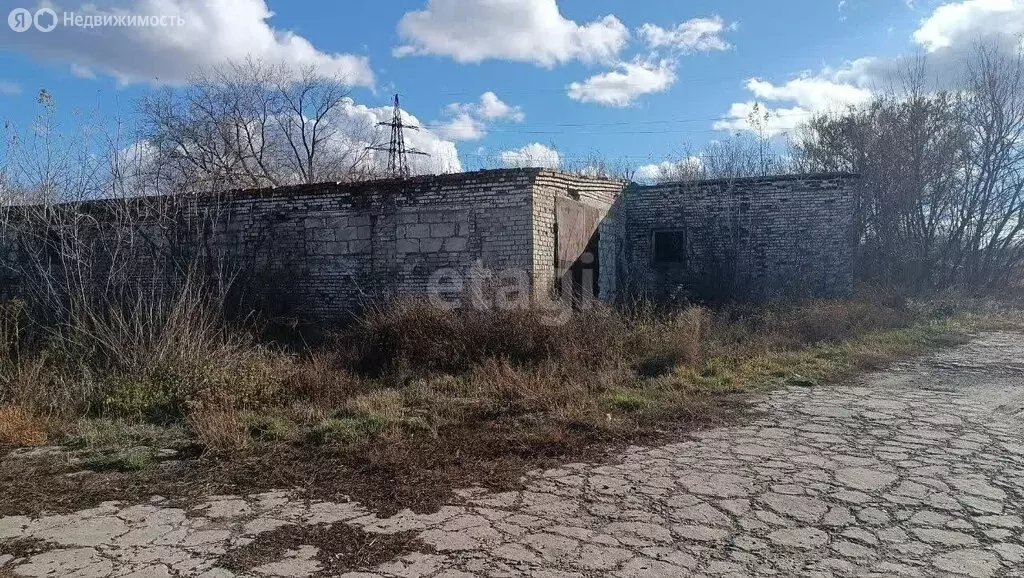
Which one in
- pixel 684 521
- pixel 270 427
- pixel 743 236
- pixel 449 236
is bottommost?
pixel 684 521

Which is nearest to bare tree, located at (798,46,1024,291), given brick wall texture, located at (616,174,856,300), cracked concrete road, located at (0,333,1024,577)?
brick wall texture, located at (616,174,856,300)

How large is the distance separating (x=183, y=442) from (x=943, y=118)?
20.6 metres

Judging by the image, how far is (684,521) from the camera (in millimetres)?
3297

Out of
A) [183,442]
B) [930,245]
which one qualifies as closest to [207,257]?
[183,442]

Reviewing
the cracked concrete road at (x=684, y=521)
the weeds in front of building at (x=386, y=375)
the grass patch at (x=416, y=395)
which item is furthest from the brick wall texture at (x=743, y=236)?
the cracked concrete road at (x=684, y=521)

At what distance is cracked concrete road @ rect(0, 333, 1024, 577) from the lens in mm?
2840

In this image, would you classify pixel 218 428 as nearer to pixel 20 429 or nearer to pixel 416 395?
pixel 20 429

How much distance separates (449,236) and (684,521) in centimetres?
701

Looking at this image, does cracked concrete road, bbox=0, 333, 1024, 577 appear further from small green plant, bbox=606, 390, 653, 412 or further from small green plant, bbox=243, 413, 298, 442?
small green plant, bbox=243, 413, 298, 442

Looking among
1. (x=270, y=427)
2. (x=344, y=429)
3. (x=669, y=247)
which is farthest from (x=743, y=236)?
(x=270, y=427)

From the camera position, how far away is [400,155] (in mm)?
21375

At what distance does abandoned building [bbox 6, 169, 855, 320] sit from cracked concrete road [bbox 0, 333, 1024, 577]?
15.0 ft

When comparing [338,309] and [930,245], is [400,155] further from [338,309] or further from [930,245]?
[930,245]

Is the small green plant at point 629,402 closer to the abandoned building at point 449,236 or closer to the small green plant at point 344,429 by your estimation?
the small green plant at point 344,429
